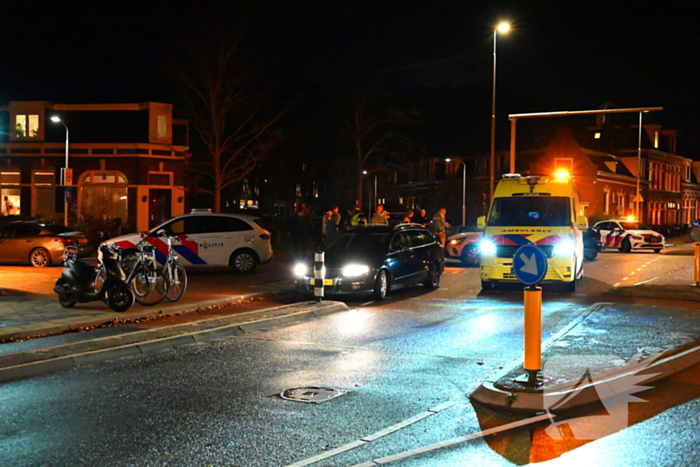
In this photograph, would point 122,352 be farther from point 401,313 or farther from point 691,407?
point 691,407

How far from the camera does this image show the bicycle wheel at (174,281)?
13.3m

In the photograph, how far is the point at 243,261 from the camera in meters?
19.5

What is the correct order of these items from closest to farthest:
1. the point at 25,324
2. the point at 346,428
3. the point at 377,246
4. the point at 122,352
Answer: the point at 346,428 < the point at 122,352 < the point at 25,324 < the point at 377,246

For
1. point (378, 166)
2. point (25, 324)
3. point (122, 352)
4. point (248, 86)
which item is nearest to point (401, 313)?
point (122, 352)

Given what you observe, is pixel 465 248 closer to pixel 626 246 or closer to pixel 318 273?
pixel 318 273

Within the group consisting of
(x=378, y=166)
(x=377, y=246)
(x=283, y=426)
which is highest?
(x=378, y=166)

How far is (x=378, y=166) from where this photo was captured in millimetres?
49875

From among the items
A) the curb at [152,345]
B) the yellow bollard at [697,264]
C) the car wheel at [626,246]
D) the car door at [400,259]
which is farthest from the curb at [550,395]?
the car wheel at [626,246]

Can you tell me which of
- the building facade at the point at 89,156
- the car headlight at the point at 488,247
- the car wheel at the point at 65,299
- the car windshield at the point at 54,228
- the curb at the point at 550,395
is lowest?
the curb at the point at 550,395

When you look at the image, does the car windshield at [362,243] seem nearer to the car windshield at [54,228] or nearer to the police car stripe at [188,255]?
the police car stripe at [188,255]

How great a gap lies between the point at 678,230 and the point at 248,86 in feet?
148

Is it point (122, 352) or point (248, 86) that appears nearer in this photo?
point (122, 352)

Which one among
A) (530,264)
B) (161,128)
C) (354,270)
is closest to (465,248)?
(354,270)

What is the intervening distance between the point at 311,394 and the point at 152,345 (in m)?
3.36
